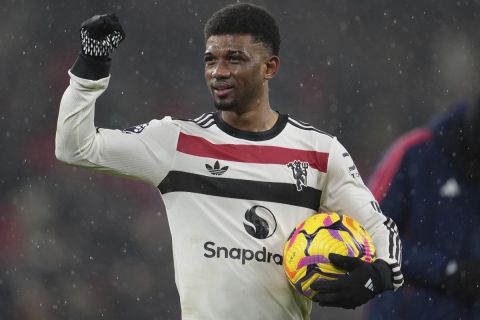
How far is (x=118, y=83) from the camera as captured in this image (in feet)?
22.6

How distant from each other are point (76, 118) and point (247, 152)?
722 millimetres

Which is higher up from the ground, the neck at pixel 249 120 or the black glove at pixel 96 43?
the black glove at pixel 96 43

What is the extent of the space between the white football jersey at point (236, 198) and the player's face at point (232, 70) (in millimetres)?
125

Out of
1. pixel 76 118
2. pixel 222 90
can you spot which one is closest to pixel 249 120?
pixel 222 90

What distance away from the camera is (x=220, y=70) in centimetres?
354

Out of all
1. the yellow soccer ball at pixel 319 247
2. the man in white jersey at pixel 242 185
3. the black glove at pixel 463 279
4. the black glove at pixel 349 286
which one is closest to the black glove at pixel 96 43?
the man in white jersey at pixel 242 185

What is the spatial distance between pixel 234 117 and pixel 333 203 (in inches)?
19.8

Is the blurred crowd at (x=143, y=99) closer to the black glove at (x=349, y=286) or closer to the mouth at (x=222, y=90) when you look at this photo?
the mouth at (x=222, y=90)

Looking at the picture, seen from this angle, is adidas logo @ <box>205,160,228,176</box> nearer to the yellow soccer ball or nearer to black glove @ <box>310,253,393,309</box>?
the yellow soccer ball

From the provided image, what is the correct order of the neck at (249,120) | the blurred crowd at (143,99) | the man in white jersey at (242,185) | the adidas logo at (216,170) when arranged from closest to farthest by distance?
the man in white jersey at (242,185), the adidas logo at (216,170), the neck at (249,120), the blurred crowd at (143,99)

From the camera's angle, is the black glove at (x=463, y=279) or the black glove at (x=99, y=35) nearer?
the black glove at (x=99, y=35)

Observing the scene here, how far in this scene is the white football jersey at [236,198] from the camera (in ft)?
11.3

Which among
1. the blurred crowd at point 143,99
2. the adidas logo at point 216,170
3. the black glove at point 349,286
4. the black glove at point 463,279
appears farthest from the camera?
the blurred crowd at point 143,99

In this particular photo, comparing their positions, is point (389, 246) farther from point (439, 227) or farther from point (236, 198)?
point (439, 227)
